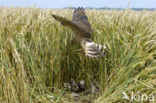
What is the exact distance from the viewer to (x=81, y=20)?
8.44ft

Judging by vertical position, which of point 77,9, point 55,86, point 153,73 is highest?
point 77,9

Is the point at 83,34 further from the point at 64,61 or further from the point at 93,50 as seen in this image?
the point at 64,61

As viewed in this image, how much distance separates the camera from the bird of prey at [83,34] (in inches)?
80.3

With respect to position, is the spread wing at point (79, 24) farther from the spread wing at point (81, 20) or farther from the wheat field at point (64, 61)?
the wheat field at point (64, 61)

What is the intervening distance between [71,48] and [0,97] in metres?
0.88

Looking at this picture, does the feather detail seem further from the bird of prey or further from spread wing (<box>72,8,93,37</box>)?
spread wing (<box>72,8,93,37</box>)

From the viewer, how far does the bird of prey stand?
204 centimetres

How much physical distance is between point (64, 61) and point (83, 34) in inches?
17.1

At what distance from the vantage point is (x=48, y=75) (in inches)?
95.3

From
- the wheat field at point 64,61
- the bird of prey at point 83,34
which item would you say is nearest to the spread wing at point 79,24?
the bird of prey at point 83,34

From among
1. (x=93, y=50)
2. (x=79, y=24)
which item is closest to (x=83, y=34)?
(x=79, y=24)

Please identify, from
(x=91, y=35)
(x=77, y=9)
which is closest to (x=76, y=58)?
(x=91, y=35)

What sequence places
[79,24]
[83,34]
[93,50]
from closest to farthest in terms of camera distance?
[93,50]
[83,34]
[79,24]

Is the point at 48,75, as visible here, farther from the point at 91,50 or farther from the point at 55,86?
the point at 91,50
